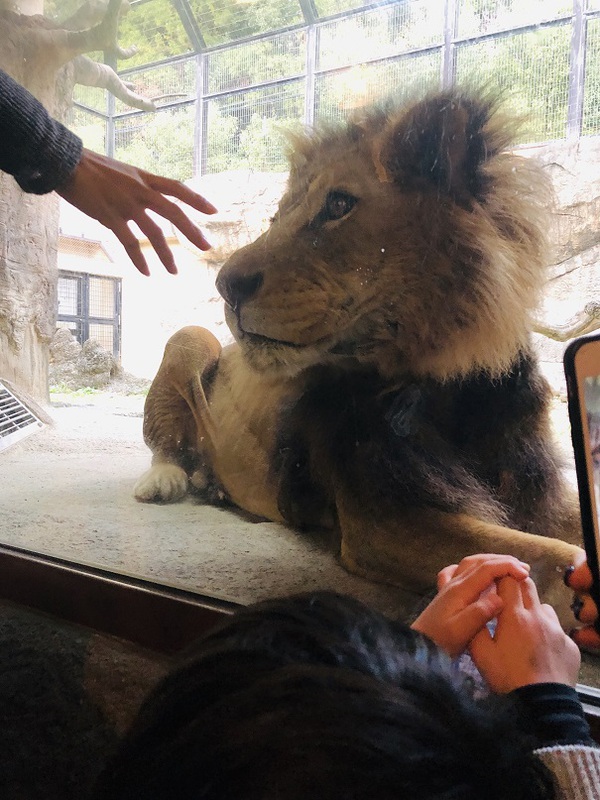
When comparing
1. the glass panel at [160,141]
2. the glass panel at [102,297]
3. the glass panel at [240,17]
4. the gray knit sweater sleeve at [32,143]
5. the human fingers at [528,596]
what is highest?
the glass panel at [240,17]

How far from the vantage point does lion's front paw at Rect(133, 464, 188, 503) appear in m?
1.53

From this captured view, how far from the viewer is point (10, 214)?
5.83 feet

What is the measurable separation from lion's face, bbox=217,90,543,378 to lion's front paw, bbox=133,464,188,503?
53 centimetres

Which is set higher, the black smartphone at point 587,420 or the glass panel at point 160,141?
the glass panel at point 160,141

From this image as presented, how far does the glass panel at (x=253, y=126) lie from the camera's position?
1204 mm

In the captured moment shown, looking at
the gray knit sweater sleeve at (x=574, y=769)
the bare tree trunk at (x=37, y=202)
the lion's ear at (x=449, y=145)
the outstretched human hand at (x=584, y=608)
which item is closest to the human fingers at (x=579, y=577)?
the outstretched human hand at (x=584, y=608)

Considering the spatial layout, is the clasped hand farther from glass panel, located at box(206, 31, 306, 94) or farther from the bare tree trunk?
the bare tree trunk

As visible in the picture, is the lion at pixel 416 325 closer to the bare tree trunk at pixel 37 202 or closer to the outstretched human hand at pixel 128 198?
the outstretched human hand at pixel 128 198

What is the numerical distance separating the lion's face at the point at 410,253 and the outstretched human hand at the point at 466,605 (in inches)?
16.9

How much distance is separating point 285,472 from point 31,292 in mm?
984

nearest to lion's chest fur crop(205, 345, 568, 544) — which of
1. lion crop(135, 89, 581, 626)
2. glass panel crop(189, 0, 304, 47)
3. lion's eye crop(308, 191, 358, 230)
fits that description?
lion crop(135, 89, 581, 626)

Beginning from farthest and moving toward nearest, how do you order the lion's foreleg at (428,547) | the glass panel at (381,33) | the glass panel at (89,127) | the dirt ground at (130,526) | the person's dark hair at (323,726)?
the glass panel at (89,127) < the dirt ground at (130,526) < the glass panel at (381,33) < the lion's foreleg at (428,547) < the person's dark hair at (323,726)

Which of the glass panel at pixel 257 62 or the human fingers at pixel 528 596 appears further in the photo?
the glass panel at pixel 257 62

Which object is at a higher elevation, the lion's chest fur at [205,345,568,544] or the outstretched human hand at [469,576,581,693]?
the lion's chest fur at [205,345,568,544]
